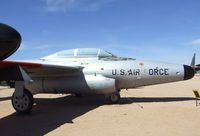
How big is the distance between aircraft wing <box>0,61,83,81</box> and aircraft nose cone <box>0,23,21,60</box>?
172 cm

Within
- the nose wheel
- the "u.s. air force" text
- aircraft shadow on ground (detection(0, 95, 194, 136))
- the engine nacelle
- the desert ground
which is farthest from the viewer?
the nose wheel

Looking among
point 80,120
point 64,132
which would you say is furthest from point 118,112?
point 64,132

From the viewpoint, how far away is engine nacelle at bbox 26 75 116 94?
11945 mm

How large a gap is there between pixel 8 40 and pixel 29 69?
5.24 m

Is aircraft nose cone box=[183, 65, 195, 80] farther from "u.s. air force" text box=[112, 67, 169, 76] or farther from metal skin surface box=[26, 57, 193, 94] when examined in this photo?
"u.s. air force" text box=[112, 67, 169, 76]

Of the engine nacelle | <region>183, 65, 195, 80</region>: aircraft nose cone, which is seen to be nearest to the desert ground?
the engine nacelle

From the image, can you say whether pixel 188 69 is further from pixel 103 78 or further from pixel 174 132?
pixel 174 132

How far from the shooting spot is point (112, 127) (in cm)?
784

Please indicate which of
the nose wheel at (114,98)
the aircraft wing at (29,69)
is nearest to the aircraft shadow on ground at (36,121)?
the aircraft wing at (29,69)

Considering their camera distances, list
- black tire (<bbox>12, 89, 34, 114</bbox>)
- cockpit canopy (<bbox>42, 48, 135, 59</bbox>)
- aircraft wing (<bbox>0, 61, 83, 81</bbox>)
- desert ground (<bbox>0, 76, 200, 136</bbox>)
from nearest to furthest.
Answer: aircraft wing (<bbox>0, 61, 83, 81</bbox>) < desert ground (<bbox>0, 76, 200, 136</bbox>) < black tire (<bbox>12, 89, 34, 114</bbox>) < cockpit canopy (<bbox>42, 48, 135, 59</bbox>)

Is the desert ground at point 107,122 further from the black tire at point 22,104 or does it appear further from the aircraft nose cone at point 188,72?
the aircraft nose cone at point 188,72

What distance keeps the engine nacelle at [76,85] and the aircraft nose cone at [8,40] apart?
23.5 feet

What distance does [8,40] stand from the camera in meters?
4.69

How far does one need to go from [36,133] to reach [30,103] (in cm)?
314
